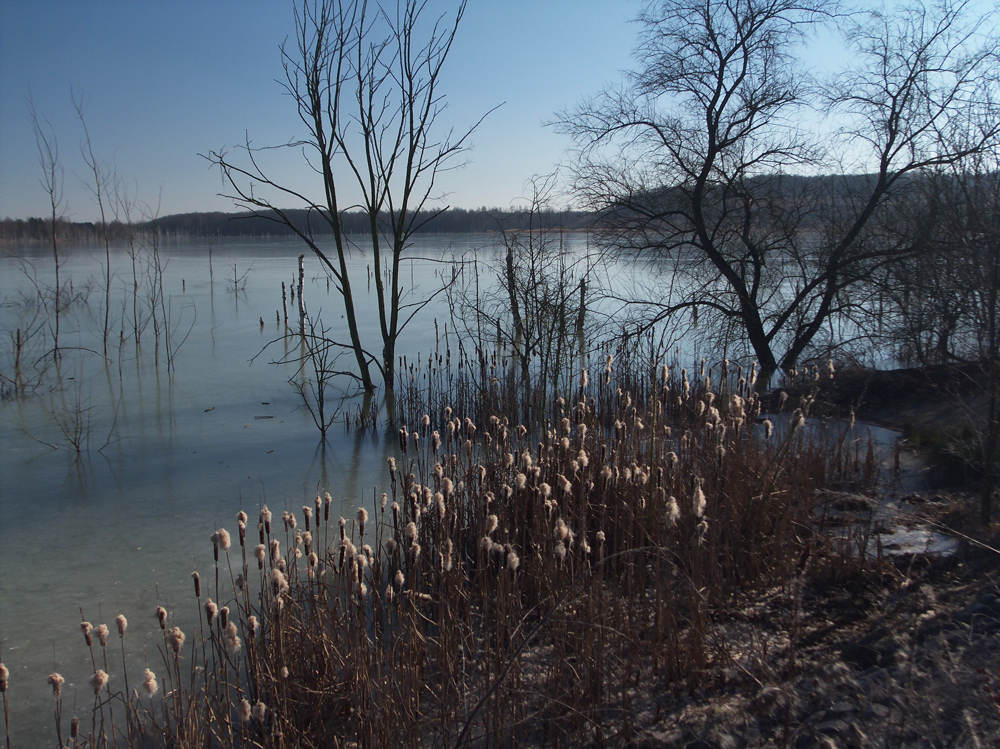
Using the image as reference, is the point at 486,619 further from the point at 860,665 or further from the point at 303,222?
the point at 303,222

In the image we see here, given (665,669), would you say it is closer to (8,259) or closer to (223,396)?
(223,396)

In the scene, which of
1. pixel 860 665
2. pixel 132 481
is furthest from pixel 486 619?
pixel 132 481

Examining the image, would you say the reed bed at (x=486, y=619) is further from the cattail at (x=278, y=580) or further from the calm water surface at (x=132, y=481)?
the calm water surface at (x=132, y=481)

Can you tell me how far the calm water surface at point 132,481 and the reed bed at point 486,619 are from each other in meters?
0.20

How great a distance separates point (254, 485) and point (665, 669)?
13.0 ft

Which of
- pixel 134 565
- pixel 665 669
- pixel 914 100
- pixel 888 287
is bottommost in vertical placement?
pixel 134 565

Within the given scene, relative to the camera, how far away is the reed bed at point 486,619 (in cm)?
226

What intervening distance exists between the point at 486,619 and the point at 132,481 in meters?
4.39

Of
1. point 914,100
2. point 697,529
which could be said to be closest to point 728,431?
point 697,529

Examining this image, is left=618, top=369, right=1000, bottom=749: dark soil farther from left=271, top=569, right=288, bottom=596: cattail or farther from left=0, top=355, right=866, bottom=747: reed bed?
left=271, top=569, right=288, bottom=596: cattail

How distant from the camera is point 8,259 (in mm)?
25594

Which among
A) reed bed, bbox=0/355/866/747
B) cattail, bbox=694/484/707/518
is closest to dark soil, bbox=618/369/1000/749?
reed bed, bbox=0/355/866/747

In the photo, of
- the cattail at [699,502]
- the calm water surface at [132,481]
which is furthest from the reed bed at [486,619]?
the calm water surface at [132,481]

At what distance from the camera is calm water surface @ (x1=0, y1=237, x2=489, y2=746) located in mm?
3402
